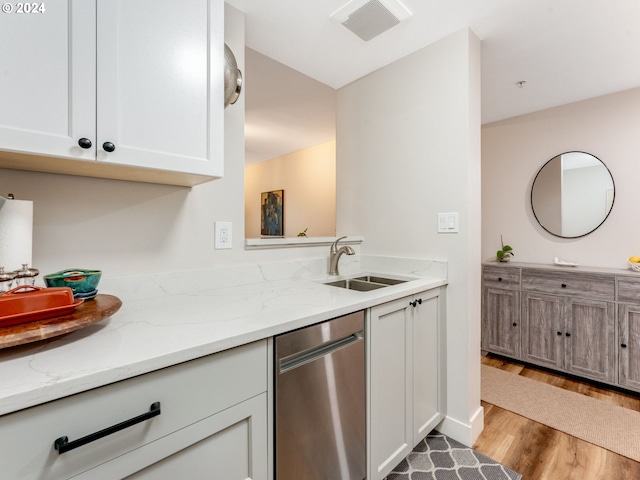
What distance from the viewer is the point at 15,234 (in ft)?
3.04

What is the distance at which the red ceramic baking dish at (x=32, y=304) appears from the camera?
0.74m

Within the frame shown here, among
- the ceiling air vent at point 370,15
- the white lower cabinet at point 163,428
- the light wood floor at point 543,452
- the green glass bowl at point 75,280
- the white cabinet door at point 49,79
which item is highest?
the ceiling air vent at point 370,15

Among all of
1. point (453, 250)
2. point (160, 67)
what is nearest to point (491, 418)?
point (453, 250)

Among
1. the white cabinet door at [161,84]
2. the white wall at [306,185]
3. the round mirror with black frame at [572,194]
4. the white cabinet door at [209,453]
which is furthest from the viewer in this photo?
the white wall at [306,185]

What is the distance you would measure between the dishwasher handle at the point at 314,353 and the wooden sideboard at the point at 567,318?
7.08 ft

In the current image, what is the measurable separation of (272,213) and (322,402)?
4778 mm

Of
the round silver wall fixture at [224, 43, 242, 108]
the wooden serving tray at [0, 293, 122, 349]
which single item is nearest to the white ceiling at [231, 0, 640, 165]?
the round silver wall fixture at [224, 43, 242, 108]

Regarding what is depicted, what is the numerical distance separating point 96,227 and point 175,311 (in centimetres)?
48

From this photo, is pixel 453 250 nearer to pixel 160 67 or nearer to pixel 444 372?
pixel 444 372

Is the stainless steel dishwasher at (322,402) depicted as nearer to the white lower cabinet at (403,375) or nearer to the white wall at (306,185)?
the white lower cabinet at (403,375)

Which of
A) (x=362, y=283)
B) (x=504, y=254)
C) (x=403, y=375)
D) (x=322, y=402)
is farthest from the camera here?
(x=504, y=254)

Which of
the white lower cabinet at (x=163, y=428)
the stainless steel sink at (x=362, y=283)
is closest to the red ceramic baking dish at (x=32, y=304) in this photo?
the white lower cabinet at (x=163, y=428)

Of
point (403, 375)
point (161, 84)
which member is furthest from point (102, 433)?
point (403, 375)

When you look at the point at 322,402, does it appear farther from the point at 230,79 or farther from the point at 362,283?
the point at 230,79
